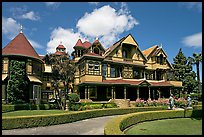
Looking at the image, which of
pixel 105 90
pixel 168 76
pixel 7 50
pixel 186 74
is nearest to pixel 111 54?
pixel 105 90

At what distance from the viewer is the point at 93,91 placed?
109 ft

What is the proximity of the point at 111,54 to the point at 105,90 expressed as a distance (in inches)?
261

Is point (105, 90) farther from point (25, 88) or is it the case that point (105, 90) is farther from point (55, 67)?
point (25, 88)

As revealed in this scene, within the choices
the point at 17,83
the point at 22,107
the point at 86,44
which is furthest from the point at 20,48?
the point at 86,44

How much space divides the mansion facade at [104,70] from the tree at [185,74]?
6.59 metres

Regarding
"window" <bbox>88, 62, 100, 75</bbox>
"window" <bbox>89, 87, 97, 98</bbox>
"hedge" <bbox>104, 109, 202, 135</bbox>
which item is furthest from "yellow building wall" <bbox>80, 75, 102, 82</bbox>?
"hedge" <bbox>104, 109, 202, 135</bbox>

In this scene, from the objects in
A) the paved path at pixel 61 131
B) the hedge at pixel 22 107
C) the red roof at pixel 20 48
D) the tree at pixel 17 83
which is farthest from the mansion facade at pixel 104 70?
the paved path at pixel 61 131

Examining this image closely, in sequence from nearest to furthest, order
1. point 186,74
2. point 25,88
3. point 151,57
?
point 25,88 → point 151,57 → point 186,74

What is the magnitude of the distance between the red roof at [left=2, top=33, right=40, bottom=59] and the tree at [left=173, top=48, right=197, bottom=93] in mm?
33152

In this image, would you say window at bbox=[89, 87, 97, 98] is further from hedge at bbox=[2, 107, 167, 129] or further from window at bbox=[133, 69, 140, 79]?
hedge at bbox=[2, 107, 167, 129]

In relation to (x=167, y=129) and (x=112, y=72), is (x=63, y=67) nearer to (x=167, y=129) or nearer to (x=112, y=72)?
(x=112, y=72)

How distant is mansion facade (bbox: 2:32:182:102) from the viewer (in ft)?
106

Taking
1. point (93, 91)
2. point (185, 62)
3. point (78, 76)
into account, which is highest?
point (185, 62)

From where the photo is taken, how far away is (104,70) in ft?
114
